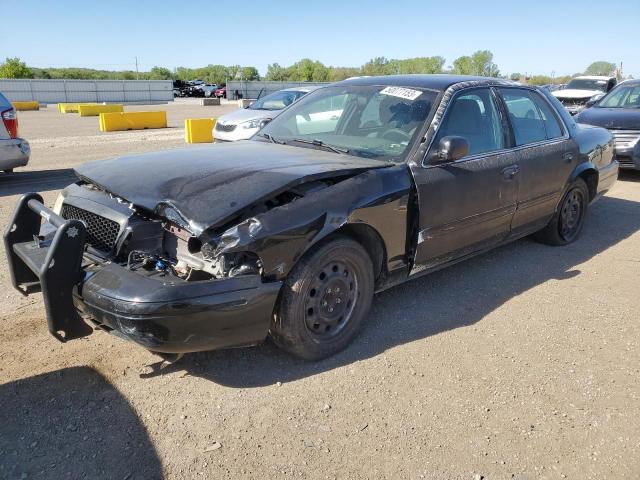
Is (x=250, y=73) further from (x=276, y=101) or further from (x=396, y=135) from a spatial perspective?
(x=396, y=135)

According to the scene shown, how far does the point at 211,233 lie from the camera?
2.78 metres

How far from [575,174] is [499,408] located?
10.8ft

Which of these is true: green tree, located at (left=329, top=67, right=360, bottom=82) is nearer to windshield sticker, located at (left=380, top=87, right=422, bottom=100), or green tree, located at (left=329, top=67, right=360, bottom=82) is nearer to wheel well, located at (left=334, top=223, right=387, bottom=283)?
windshield sticker, located at (left=380, top=87, right=422, bottom=100)

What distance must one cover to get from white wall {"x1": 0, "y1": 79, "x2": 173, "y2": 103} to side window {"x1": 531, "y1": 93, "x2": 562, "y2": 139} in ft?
125

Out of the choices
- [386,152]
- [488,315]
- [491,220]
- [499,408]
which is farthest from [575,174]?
[499,408]

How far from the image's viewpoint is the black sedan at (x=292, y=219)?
2717 mm

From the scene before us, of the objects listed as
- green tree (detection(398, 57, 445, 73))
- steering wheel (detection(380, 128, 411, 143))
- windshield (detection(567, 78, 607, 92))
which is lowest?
steering wheel (detection(380, 128, 411, 143))

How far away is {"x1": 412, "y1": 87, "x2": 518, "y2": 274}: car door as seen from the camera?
3.67 metres

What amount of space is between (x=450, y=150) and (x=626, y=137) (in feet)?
22.7

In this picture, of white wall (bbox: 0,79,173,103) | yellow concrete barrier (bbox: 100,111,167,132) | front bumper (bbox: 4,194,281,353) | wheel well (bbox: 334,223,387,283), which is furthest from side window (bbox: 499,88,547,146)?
white wall (bbox: 0,79,173,103)

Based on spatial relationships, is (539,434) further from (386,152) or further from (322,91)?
(322,91)

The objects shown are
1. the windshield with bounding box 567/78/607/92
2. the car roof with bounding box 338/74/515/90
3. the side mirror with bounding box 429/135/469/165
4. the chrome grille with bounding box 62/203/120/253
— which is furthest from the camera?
the windshield with bounding box 567/78/607/92

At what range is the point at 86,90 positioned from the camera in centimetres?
3881

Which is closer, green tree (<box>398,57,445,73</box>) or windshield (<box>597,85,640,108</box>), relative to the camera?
windshield (<box>597,85,640,108</box>)
